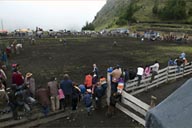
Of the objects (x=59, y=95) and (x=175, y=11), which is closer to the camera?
(x=59, y=95)

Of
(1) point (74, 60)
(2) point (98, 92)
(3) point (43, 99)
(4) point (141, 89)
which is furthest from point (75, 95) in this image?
A: (1) point (74, 60)

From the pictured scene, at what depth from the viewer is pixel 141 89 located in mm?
16531

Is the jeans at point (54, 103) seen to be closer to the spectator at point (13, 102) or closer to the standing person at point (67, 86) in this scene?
the standing person at point (67, 86)

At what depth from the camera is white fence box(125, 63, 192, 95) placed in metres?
16.0

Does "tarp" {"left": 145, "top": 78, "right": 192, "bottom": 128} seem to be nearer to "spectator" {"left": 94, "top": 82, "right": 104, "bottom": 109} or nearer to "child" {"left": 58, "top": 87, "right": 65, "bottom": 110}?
"child" {"left": 58, "top": 87, "right": 65, "bottom": 110}

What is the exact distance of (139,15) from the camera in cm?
7425

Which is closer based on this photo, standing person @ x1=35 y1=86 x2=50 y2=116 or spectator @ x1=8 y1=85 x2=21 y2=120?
spectator @ x1=8 y1=85 x2=21 y2=120

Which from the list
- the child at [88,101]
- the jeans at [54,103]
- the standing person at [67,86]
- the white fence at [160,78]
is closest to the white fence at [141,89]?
the white fence at [160,78]

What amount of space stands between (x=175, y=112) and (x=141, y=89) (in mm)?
13683

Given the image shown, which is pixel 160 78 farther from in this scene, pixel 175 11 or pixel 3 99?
pixel 175 11

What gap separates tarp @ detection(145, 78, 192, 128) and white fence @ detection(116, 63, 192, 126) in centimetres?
830

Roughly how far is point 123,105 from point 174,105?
11.0 m

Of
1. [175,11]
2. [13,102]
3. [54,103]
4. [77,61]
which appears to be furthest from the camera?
[175,11]

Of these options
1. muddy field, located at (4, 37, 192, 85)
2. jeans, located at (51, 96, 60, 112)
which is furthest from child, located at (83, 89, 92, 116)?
muddy field, located at (4, 37, 192, 85)
